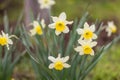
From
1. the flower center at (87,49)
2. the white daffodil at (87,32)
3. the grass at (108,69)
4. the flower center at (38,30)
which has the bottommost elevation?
the flower center at (87,49)

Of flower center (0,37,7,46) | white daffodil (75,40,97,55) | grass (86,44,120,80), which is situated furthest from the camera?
grass (86,44,120,80)

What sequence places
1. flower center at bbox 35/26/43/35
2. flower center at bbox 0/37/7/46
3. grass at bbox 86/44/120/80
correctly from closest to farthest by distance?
1. flower center at bbox 0/37/7/46
2. flower center at bbox 35/26/43/35
3. grass at bbox 86/44/120/80

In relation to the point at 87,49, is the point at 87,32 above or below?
above

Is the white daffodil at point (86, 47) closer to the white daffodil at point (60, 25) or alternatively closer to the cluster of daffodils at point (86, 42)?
the cluster of daffodils at point (86, 42)

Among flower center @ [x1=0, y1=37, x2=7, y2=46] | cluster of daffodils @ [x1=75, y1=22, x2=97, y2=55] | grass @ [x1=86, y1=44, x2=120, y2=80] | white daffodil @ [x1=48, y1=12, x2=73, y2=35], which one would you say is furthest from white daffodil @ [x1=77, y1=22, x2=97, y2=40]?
grass @ [x1=86, y1=44, x2=120, y2=80]

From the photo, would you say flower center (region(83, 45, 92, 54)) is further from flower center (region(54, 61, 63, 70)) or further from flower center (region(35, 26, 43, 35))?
flower center (region(35, 26, 43, 35))

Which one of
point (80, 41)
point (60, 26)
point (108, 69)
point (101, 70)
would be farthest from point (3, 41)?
point (108, 69)

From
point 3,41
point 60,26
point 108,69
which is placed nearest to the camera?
point 60,26

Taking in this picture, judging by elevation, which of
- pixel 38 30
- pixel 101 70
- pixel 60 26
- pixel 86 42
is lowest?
pixel 86 42

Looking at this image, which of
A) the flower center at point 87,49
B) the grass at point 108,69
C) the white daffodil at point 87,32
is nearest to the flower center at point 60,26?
the white daffodil at point 87,32

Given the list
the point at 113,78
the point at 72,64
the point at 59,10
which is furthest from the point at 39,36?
the point at 59,10

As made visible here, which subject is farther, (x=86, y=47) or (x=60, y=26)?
(x=60, y=26)

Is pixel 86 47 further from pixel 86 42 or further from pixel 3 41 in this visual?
pixel 3 41

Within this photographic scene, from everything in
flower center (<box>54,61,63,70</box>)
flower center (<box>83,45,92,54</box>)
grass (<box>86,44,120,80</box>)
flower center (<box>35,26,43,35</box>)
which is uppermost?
grass (<box>86,44,120,80</box>)
